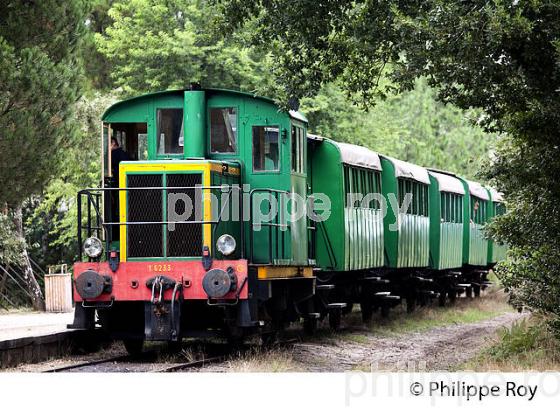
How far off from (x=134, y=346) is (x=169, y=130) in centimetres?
320

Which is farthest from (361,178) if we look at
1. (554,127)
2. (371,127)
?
(371,127)

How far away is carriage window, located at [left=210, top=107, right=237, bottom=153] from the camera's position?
16.6 m

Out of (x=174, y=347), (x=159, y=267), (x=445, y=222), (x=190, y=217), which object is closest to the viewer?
(x=159, y=267)

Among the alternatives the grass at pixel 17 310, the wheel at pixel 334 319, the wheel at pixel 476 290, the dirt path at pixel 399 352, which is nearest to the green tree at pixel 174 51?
the grass at pixel 17 310

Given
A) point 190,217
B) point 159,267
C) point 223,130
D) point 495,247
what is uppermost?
point 223,130

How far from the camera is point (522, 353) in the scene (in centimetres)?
1614

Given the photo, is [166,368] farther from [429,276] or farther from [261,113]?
[429,276]

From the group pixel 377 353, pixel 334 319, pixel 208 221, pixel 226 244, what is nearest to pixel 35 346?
pixel 208 221

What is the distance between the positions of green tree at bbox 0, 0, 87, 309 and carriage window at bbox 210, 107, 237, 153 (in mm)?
4648

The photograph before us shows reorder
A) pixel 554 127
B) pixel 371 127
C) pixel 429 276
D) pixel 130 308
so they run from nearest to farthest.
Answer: pixel 554 127
pixel 130 308
pixel 429 276
pixel 371 127

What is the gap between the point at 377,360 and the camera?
1692cm

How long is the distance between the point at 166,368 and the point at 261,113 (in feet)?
13.7

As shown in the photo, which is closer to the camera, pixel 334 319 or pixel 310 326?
pixel 310 326

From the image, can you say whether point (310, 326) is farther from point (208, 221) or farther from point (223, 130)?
point (208, 221)
